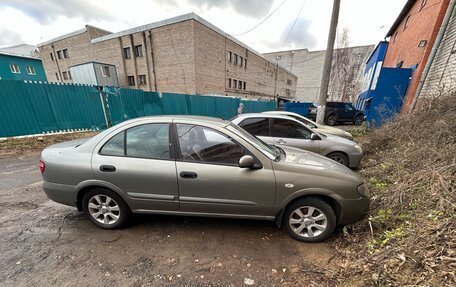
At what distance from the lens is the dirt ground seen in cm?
205

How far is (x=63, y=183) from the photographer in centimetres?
268

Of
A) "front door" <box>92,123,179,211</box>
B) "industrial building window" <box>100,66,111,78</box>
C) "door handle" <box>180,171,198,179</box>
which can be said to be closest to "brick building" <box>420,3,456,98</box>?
"door handle" <box>180,171,198,179</box>

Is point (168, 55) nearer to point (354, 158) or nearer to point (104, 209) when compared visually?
point (354, 158)

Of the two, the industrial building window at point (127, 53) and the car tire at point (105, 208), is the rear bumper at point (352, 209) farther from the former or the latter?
the industrial building window at point (127, 53)

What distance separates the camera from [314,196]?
2.52 m

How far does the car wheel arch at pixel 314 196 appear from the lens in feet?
8.02

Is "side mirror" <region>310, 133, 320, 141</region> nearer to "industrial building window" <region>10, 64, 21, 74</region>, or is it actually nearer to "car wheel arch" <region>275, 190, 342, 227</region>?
"car wheel arch" <region>275, 190, 342, 227</region>

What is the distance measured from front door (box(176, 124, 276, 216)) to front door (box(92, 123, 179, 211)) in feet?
0.56

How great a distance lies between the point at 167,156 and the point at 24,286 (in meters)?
1.83

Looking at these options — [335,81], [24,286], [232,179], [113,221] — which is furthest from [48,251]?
[335,81]

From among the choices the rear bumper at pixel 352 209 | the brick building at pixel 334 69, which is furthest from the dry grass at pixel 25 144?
the brick building at pixel 334 69

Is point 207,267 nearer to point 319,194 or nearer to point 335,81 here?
point 319,194

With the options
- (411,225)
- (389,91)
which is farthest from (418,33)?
(411,225)

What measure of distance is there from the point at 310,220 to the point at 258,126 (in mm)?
2823
